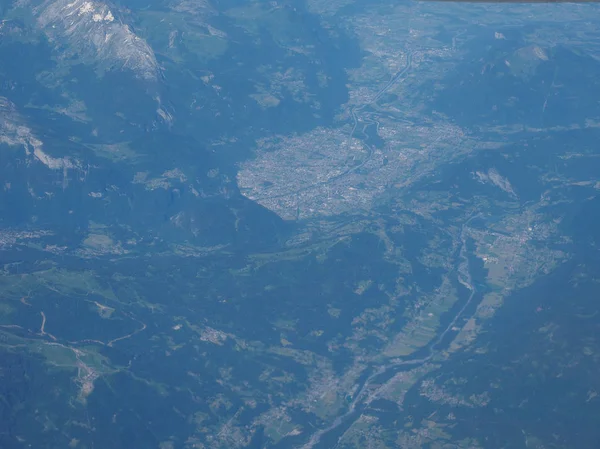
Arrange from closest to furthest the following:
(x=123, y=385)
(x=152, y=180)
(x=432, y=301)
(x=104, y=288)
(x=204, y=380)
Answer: (x=123, y=385) < (x=204, y=380) < (x=104, y=288) < (x=432, y=301) < (x=152, y=180)

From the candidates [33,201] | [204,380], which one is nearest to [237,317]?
[204,380]

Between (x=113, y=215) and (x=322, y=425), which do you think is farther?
(x=113, y=215)

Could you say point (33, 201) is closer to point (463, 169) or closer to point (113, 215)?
point (113, 215)

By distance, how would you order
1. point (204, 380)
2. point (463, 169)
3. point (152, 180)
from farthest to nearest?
1. point (463, 169)
2. point (152, 180)
3. point (204, 380)

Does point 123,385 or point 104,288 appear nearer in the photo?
point 123,385

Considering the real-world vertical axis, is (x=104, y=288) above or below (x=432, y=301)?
above

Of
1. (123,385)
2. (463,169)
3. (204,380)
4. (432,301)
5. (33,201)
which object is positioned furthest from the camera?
(463,169)

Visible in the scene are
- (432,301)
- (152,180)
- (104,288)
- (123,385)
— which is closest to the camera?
(123,385)

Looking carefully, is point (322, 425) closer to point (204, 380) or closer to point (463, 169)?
point (204, 380)

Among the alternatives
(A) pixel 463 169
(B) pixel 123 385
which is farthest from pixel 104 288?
(A) pixel 463 169
